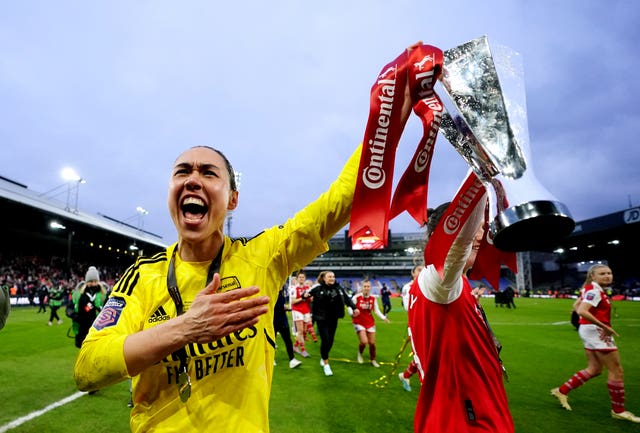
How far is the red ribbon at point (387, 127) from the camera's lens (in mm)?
1559

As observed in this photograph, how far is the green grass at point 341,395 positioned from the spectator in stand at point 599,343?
286mm

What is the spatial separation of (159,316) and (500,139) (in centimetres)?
163

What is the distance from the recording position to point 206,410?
5.39ft

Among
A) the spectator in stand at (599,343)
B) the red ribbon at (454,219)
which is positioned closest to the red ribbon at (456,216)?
the red ribbon at (454,219)

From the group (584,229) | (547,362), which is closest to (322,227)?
(547,362)

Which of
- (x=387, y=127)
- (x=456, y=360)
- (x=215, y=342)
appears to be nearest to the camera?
(x=387, y=127)

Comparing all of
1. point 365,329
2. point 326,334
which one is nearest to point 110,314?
point 326,334

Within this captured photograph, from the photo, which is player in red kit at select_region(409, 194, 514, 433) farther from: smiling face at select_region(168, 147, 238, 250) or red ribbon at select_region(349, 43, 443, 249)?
smiling face at select_region(168, 147, 238, 250)

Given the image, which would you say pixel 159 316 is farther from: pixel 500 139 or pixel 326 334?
pixel 326 334

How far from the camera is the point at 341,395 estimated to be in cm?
683

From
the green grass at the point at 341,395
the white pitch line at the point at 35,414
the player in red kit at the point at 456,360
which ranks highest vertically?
the player in red kit at the point at 456,360

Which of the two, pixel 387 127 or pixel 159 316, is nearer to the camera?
pixel 387 127

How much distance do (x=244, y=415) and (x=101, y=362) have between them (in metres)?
0.64

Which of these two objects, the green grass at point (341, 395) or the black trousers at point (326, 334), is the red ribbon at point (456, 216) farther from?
the black trousers at point (326, 334)
